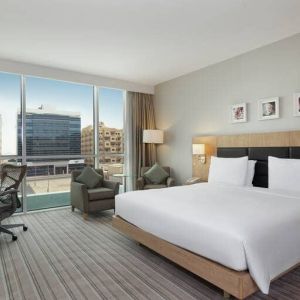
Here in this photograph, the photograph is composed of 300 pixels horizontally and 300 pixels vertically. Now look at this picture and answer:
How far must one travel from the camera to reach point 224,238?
1.96 metres

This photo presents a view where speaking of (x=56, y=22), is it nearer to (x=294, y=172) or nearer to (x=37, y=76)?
(x=37, y=76)

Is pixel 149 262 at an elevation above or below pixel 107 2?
below

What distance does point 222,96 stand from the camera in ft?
15.7

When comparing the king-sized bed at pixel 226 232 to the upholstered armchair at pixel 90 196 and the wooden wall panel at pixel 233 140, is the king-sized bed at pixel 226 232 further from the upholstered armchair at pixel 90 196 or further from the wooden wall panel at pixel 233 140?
the upholstered armchair at pixel 90 196

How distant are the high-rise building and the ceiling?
107cm

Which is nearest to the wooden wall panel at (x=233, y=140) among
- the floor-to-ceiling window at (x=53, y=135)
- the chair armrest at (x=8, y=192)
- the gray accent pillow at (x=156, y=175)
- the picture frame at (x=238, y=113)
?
the picture frame at (x=238, y=113)

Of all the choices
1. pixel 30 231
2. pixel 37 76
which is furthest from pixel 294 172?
pixel 37 76

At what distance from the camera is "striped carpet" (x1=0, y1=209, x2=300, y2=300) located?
2203 mm

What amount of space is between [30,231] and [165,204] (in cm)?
241

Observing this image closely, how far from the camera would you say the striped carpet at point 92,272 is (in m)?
2.20

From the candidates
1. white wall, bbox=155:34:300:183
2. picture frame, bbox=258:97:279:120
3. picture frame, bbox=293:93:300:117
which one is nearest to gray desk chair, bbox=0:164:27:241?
white wall, bbox=155:34:300:183

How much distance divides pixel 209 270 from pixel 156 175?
11.2 feet

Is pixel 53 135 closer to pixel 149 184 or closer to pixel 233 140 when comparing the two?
pixel 149 184

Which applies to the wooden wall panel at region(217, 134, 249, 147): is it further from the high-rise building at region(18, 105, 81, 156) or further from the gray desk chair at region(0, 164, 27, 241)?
the gray desk chair at region(0, 164, 27, 241)
